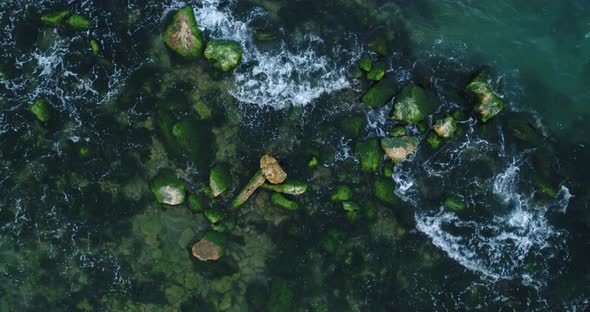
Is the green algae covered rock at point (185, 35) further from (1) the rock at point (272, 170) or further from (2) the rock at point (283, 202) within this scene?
(2) the rock at point (283, 202)

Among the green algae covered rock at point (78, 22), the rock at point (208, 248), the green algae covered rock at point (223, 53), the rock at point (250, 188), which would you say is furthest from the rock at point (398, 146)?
the green algae covered rock at point (78, 22)

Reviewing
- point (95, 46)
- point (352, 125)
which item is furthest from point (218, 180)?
point (95, 46)

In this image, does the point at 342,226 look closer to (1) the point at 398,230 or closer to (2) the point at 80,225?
(1) the point at 398,230

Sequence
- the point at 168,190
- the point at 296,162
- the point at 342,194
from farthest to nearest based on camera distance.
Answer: the point at 296,162, the point at 342,194, the point at 168,190

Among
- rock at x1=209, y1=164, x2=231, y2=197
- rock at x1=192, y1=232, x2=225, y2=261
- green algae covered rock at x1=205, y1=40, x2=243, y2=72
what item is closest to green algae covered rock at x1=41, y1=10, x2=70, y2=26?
green algae covered rock at x1=205, y1=40, x2=243, y2=72

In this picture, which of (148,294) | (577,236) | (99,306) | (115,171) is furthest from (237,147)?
(577,236)

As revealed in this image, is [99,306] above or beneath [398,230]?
beneath

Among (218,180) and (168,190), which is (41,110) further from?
(218,180)
